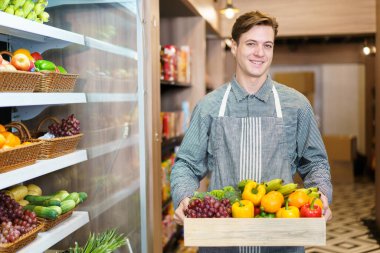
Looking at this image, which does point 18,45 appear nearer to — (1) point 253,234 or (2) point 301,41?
(1) point 253,234

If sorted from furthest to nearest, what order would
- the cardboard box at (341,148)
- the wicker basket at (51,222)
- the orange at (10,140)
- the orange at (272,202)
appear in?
the cardboard box at (341,148) → the wicker basket at (51,222) → the orange at (10,140) → the orange at (272,202)

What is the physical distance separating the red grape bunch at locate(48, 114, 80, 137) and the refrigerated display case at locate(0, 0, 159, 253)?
21cm

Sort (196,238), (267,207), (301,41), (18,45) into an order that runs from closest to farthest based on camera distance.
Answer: (196,238) < (267,207) < (18,45) < (301,41)

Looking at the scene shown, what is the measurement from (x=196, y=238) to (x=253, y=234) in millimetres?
183

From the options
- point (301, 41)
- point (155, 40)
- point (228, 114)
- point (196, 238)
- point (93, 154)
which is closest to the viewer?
point (196, 238)

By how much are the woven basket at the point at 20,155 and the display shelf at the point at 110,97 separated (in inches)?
27.1

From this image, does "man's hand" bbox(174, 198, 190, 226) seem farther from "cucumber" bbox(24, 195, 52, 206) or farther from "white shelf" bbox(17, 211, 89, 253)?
"cucumber" bbox(24, 195, 52, 206)

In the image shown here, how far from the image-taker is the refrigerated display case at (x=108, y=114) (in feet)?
11.0

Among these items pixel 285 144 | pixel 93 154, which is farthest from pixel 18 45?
pixel 285 144

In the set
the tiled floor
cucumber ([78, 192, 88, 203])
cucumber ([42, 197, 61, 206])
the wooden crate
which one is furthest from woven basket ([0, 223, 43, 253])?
the tiled floor

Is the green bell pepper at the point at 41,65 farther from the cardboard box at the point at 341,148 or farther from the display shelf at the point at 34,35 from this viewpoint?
the cardboard box at the point at 341,148

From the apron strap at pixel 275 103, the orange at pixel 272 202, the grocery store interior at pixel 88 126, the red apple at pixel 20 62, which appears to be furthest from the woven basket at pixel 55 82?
the orange at pixel 272 202

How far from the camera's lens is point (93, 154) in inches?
133

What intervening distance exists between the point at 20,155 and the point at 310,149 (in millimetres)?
1248
